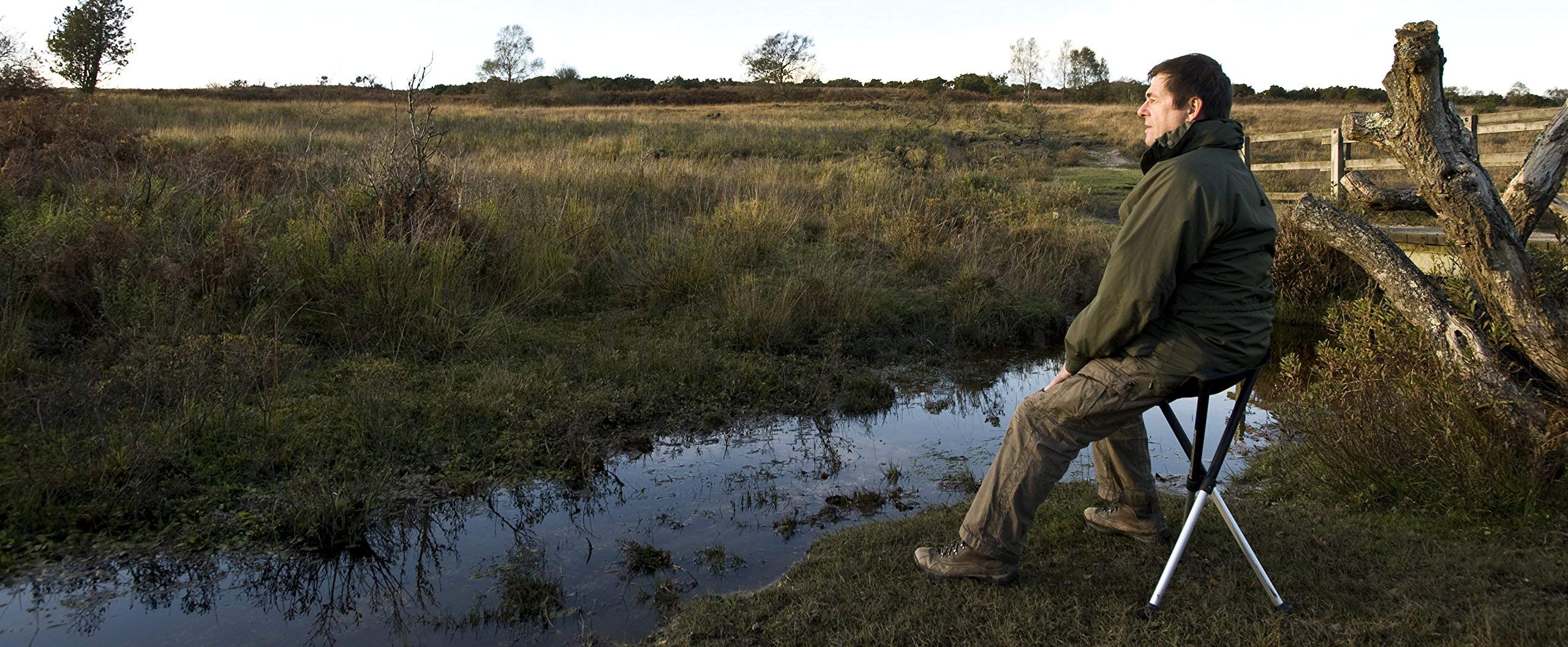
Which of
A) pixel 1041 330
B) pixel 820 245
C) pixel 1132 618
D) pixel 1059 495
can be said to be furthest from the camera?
pixel 820 245

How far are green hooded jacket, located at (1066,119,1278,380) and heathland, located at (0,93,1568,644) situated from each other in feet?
3.23

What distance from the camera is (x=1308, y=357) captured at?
9.65 metres

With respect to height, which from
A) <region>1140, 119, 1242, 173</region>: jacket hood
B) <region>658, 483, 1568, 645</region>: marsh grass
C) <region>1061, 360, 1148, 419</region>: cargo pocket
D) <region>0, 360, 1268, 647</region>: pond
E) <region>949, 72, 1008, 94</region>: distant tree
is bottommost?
<region>0, 360, 1268, 647</region>: pond

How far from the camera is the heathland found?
401 cm

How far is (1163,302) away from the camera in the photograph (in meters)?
3.32

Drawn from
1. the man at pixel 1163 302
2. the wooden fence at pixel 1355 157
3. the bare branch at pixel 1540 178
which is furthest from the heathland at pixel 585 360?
the wooden fence at pixel 1355 157

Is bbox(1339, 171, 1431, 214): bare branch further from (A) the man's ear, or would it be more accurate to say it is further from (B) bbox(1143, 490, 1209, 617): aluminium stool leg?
(B) bbox(1143, 490, 1209, 617): aluminium stool leg

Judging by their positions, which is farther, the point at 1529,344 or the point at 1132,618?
the point at 1529,344

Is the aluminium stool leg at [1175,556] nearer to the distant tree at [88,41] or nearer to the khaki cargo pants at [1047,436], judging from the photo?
the khaki cargo pants at [1047,436]

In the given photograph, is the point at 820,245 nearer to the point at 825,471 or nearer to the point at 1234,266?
the point at 825,471

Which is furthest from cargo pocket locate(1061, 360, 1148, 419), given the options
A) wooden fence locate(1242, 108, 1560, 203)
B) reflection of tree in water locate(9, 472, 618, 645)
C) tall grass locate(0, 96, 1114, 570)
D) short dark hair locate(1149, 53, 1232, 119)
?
wooden fence locate(1242, 108, 1560, 203)

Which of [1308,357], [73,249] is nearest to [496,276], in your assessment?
[73,249]

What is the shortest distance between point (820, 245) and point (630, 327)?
397 centimetres

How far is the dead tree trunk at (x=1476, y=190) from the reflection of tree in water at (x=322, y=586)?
434cm
